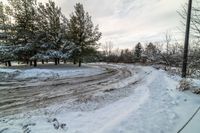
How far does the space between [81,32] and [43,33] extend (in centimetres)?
557

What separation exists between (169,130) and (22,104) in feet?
18.3

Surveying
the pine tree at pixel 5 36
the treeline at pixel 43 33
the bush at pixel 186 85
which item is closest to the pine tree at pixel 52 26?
the treeline at pixel 43 33

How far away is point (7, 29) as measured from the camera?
20.9 m

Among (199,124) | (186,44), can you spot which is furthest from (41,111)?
(186,44)

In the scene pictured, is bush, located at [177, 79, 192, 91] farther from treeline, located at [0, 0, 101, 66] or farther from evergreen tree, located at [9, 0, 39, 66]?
evergreen tree, located at [9, 0, 39, 66]

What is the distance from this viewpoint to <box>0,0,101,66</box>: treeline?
20.0 metres

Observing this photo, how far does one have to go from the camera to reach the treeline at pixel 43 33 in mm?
20031

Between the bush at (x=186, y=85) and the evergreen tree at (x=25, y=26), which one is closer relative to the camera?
the bush at (x=186, y=85)

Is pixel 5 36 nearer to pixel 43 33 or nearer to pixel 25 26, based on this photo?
pixel 25 26

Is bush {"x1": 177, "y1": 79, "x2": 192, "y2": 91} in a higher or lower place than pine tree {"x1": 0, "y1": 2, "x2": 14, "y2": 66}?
lower

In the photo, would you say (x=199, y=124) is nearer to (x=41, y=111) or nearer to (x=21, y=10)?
(x=41, y=111)

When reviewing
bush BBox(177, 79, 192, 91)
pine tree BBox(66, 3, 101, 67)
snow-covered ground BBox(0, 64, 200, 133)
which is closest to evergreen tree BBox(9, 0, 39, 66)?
pine tree BBox(66, 3, 101, 67)

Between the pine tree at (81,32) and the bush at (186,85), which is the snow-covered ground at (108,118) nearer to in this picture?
the bush at (186,85)

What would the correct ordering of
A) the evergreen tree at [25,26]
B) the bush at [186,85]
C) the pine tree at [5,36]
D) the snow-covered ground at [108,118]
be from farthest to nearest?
the evergreen tree at [25,26], the pine tree at [5,36], the bush at [186,85], the snow-covered ground at [108,118]
